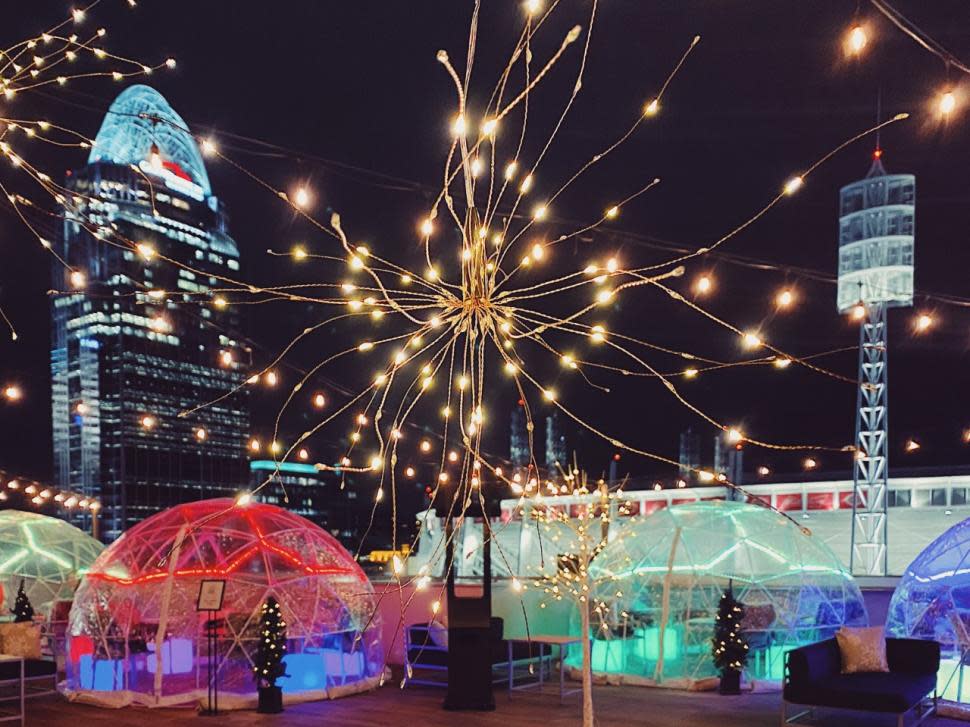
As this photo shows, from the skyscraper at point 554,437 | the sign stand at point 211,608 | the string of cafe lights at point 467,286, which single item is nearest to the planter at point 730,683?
the sign stand at point 211,608

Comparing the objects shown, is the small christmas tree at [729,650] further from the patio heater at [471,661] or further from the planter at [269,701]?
the planter at [269,701]

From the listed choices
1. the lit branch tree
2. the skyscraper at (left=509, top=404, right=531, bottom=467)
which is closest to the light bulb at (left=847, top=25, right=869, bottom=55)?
the lit branch tree

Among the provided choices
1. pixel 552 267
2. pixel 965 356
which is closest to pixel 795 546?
pixel 552 267

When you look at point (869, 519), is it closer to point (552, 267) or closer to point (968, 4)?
point (552, 267)

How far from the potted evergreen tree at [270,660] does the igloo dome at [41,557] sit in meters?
5.44

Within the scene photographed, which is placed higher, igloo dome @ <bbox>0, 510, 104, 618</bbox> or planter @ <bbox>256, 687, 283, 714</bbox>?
igloo dome @ <bbox>0, 510, 104, 618</bbox>

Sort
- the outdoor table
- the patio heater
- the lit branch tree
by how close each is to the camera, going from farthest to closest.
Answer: the outdoor table
the patio heater
the lit branch tree

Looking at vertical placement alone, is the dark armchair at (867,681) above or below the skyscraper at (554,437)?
below

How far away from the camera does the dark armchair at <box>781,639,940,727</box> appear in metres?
7.06

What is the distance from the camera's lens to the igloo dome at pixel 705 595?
1005 centimetres

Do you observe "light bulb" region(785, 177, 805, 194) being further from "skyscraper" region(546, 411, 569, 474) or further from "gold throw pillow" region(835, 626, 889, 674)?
"skyscraper" region(546, 411, 569, 474)

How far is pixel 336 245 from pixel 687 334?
58.9 ft

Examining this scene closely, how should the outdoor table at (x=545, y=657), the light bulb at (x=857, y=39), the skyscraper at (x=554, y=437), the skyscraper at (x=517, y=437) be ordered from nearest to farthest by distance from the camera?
the light bulb at (x=857, y=39) < the outdoor table at (x=545, y=657) < the skyscraper at (x=554, y=437) < the skyscraper at (x=517, y=437)

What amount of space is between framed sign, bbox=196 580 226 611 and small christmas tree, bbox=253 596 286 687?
1.82ft
